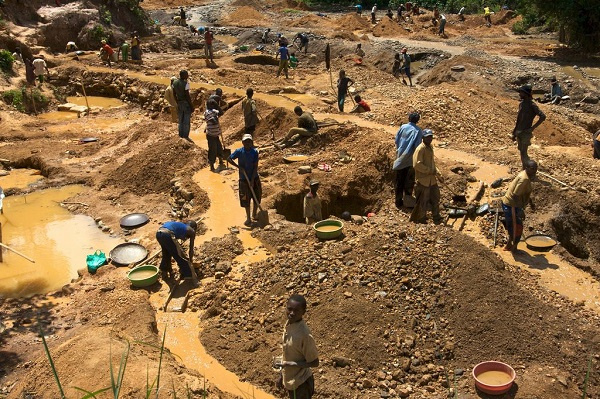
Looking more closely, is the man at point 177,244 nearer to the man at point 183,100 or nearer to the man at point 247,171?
the man at point 247,171

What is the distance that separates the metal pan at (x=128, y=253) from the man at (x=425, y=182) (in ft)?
13.5

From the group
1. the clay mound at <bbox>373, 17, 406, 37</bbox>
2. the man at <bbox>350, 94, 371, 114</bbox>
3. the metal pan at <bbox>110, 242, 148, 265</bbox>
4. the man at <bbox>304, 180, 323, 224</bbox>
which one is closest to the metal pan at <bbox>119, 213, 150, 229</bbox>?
the metal pan at <bbox>110, 242, 148, 265</bbox>

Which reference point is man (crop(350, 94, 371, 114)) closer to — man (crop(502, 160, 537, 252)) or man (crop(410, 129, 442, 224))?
man (crop(410, 129, 442, 224))

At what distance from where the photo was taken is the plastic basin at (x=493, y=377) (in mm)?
5543

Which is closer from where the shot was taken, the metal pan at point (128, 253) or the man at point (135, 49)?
the metal pan at point (128, 253)

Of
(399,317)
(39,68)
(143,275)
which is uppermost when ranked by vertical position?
(39,68)

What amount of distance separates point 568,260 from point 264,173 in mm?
5552

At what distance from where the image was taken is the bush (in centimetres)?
1864

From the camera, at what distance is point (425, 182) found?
870 cm

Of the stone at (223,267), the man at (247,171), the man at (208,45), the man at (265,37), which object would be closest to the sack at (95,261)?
the stone at (223,267)

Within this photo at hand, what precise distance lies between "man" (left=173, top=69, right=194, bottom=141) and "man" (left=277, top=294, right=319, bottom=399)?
8.03m

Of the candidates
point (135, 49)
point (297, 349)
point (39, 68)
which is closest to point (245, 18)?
point (135, 49)

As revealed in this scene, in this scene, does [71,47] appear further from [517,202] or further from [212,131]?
[517,202]

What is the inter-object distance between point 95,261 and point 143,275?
1186 millimetres
